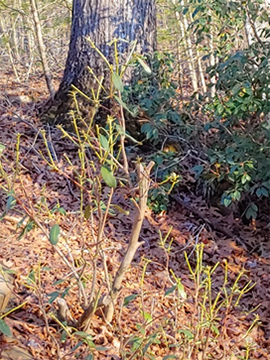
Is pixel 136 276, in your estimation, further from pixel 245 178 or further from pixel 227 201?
pixel 245 178

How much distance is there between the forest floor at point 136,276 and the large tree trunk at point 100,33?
679 mm

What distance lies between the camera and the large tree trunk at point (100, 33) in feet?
15.3

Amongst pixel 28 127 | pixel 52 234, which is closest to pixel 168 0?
pixel 28 127

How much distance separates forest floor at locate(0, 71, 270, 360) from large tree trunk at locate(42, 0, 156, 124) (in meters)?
0.68

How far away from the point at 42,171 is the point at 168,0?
4.05 m

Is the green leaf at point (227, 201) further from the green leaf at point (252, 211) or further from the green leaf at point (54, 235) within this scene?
the green leaf at point (54, 235)

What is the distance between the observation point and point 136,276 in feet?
11.2

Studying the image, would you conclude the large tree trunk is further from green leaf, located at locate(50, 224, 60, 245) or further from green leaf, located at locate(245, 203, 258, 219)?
green leaf, located at locate(50, 224, 60, 245)

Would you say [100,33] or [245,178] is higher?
[100,33]

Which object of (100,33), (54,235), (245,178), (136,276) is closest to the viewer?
(54,235)

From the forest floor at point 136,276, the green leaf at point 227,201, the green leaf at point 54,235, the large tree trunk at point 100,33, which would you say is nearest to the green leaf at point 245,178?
the green leaf at point 227,201

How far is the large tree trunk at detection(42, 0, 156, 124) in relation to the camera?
15.3ft

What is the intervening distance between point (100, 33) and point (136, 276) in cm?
277

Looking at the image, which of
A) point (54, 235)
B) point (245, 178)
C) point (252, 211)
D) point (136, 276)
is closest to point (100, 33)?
point (245, 178)
